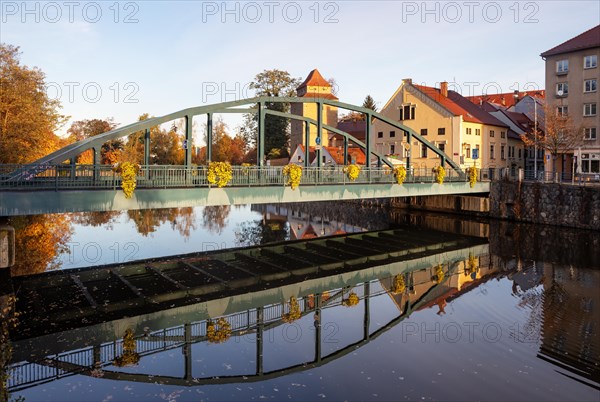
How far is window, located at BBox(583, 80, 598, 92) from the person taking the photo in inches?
1754

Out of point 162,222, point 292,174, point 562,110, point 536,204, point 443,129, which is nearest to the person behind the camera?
point 292,174

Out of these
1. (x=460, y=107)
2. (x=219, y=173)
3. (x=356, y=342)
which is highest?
(x=460, y=107)

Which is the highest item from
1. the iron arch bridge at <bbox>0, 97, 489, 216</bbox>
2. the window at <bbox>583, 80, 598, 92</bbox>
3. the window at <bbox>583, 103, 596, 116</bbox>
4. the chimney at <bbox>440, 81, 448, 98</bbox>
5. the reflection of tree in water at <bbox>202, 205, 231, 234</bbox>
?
the chimney at <bbox>440, 81, 448, 98</bbox>

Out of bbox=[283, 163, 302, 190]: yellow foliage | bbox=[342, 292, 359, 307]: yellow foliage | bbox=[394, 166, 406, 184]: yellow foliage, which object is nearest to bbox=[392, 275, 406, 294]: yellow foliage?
bbox=[342, 292, 359, 307]: yellow foliage

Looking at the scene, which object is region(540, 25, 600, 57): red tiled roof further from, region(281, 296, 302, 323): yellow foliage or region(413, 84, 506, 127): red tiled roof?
region(281, 296, 302, 323): yellow foliage

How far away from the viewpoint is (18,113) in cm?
3384

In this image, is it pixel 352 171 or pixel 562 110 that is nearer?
pixel 352 171

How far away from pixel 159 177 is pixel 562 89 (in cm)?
4207

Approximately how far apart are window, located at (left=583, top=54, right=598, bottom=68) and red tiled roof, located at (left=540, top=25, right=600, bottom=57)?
98 centimetres

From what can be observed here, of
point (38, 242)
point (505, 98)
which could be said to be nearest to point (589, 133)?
point (38, 242)

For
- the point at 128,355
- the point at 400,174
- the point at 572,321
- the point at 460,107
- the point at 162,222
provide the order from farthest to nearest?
the point at 460,107 → the point at 162,222 → the point at 400,174 → the point at 572,321 → the point at 128,355

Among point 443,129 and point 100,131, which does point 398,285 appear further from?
point 100,131

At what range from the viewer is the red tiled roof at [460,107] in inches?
1982

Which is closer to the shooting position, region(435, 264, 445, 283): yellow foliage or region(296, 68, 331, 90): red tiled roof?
region(435, 264, 445, 283): yellow foliage
